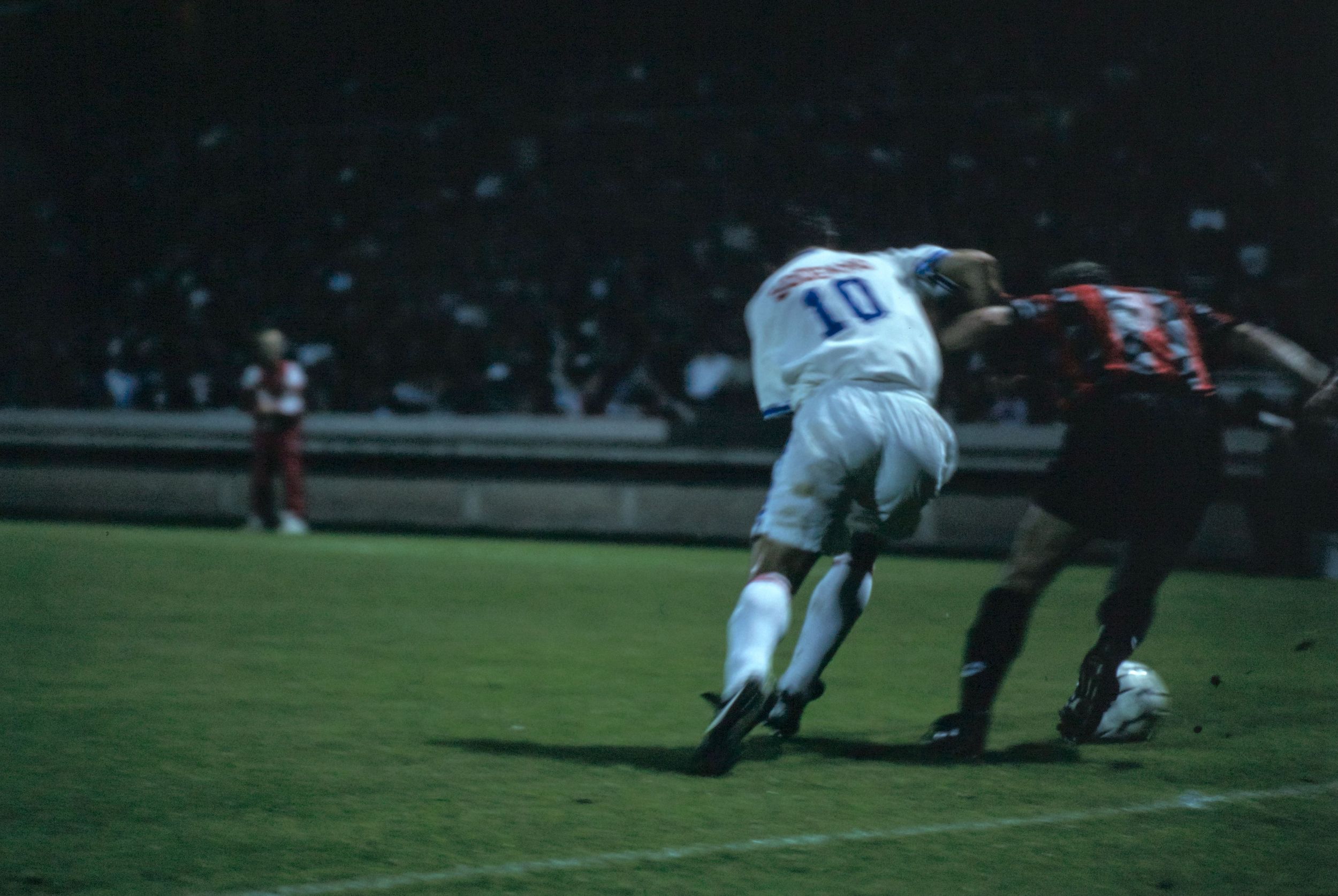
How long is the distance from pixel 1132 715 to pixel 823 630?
3.43 feet

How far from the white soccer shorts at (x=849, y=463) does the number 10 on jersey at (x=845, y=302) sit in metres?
0.20

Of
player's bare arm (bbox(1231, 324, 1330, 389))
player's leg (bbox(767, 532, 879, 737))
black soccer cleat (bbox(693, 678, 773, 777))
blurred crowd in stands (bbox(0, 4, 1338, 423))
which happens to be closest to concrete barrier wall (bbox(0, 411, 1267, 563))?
blurred crowd in stands (bbox(0, 4, 1338, 423))

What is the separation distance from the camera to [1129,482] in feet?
17.7

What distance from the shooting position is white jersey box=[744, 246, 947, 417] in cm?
524

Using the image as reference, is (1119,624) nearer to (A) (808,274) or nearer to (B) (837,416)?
(B) (837,416)

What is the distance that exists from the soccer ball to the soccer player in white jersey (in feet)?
2.91

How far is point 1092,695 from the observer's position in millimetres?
5359

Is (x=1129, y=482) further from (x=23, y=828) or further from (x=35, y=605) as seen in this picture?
(x=35, y=605)

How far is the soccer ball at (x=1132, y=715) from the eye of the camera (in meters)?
5.51

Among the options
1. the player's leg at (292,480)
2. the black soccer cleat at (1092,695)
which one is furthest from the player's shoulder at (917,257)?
the player's leg at (292,480)

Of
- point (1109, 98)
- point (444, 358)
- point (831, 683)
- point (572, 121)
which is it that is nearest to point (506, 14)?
point (572, 121)

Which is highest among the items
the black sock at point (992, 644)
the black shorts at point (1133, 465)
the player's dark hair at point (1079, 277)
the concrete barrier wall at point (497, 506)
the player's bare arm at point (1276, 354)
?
the player's dark hair at point (1079, 277)

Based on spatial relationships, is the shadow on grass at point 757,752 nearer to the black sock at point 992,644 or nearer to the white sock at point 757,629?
the black sock at point 992,644

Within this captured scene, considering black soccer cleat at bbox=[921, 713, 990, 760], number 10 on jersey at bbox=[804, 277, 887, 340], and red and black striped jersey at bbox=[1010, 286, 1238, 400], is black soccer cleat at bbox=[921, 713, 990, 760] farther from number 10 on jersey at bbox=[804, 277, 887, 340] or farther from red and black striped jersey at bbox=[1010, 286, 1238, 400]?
number 10 on jersey at bbox=[804, 277, 887, 340]
